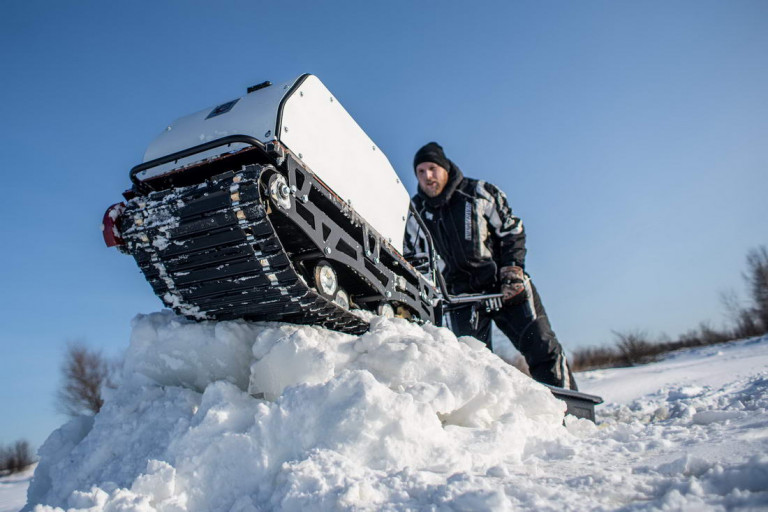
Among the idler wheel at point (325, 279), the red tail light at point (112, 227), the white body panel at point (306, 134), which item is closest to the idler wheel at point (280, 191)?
the white body panel at point (306, 134)

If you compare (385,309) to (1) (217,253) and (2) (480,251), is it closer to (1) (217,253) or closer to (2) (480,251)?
(1) (217,253)

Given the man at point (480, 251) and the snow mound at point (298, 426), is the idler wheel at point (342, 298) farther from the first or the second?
the man at point (480, 251)

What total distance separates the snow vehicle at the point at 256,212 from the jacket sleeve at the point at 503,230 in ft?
6.43

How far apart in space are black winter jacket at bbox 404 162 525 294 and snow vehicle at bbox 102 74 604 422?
70.1 inches

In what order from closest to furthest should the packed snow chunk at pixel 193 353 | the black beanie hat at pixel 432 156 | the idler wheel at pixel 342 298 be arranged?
the packed snow chunk at pixel 193 353 → the idler wheel at pixel 342 298 → the black beanie hat at pixel 432 156

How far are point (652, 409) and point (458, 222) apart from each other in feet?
7.46

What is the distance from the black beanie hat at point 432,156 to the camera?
496 cm

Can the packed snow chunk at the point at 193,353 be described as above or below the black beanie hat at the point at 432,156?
below

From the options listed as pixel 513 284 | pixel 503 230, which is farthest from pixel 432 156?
pixel 513 284

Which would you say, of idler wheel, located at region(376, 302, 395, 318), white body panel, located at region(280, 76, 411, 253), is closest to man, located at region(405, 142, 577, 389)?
white body panel, located at region(280, 76, 411, 253)

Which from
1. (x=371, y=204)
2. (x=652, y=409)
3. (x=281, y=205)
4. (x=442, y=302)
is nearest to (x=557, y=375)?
(x=652, y=409)

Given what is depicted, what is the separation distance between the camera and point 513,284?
15.4ft

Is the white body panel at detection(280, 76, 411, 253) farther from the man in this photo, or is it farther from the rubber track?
the man

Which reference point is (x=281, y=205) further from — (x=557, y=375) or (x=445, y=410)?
(x=557, y=375)
